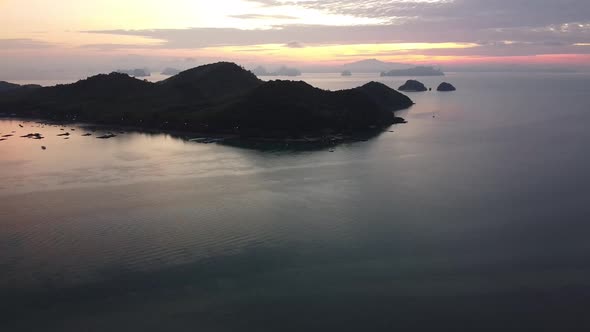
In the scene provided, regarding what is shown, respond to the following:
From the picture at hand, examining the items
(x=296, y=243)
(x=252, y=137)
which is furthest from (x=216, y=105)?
(x=296, y=243)

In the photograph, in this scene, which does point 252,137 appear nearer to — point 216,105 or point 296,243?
point 216,105

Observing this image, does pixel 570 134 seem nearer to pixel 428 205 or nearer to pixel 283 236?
pixel 428 205

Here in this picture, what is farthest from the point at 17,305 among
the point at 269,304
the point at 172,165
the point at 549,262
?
the point at 172,165

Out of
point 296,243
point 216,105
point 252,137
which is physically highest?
point 216,105

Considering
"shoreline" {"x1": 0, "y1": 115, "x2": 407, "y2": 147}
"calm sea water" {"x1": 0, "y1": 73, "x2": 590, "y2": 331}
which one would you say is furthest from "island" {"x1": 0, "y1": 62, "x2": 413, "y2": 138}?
"calm sea water" {"x1": 0, "y1": 73, "x2": 590, "y2": 331}

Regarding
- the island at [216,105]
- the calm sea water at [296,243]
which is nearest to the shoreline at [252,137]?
the island at [216,105]

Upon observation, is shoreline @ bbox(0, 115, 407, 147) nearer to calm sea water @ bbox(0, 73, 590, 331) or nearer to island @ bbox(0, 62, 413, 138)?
island @ bbox(0, 62, 413, 138)
